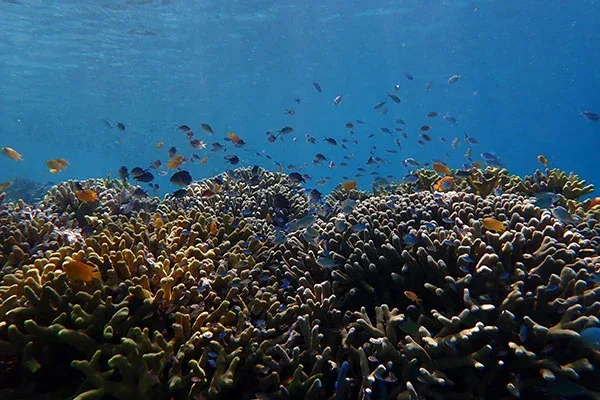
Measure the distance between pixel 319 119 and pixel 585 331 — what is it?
3768 inches

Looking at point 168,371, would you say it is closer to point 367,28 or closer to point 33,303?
point 33,303

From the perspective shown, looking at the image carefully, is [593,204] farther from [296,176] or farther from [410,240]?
[296,176]

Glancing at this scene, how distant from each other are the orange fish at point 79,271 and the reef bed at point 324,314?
1cm

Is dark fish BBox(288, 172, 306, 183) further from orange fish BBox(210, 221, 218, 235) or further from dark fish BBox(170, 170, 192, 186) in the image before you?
orange fish BBox(210, 221, 218, 235)

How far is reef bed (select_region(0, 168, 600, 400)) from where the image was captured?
314cm

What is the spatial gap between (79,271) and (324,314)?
7.67 ft

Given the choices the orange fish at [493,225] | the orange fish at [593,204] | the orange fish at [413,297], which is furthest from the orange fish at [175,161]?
the orange fish at [593,204]

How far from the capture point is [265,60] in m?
44.9

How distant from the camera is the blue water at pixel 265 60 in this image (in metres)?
31.9

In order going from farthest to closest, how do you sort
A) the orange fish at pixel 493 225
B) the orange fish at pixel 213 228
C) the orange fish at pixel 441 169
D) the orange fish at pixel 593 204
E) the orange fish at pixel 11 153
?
1. the orange fish at pixel 11 153
2. the orange fish at pixel 441 169
3. the orange fish at pixel 593 204
4. the orange fish at pixel 213 228
5. the orange fish at pixel 493 225

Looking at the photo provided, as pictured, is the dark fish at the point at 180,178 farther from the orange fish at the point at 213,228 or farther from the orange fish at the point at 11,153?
the orange fish at the point at 11,153

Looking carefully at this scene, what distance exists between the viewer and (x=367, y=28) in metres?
37.2

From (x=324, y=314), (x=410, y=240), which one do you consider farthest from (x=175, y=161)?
(x=410, y=240)

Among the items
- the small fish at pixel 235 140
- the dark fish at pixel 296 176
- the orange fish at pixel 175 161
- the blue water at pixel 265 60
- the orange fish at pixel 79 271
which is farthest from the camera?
the blue water at pixel 265 60
